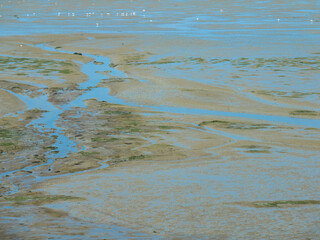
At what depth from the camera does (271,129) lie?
9.60 m

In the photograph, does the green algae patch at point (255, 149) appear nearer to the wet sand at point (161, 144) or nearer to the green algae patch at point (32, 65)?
the wet sand at point (161, 144)

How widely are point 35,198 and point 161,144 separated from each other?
111 inches

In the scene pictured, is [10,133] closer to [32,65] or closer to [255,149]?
[255,149]

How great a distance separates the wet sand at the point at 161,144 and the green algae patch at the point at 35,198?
0.03 feet

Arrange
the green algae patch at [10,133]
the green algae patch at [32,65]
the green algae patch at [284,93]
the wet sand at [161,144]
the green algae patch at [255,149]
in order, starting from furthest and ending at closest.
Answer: the green algae patch at [32,65], the green algae patch at [284,93], the green algae patch at [10,133], the green algae patch at [255,149], the wet sand at [161,144]

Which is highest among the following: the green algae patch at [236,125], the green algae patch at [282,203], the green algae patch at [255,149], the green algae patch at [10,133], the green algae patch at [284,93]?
the green algae patch at [282,203]

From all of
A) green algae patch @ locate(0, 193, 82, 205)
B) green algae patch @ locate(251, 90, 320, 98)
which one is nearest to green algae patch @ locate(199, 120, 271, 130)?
green algae patch @ locate(251, 90, 320, 98)

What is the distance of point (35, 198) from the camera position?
623cm

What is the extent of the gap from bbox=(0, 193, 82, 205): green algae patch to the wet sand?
→ 0.01 m

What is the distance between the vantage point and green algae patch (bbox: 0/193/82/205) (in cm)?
608

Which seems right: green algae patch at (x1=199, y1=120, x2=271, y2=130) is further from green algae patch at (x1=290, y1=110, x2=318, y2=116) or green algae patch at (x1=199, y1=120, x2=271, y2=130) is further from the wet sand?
green algae patch at (x1=290, y1=110, x2=318, y2=116)

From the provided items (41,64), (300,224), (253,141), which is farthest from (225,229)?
(41,64)

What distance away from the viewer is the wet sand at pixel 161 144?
18.4 ft

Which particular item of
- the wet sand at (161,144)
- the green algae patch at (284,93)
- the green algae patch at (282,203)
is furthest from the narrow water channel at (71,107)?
the green algae patch at (282,203)
